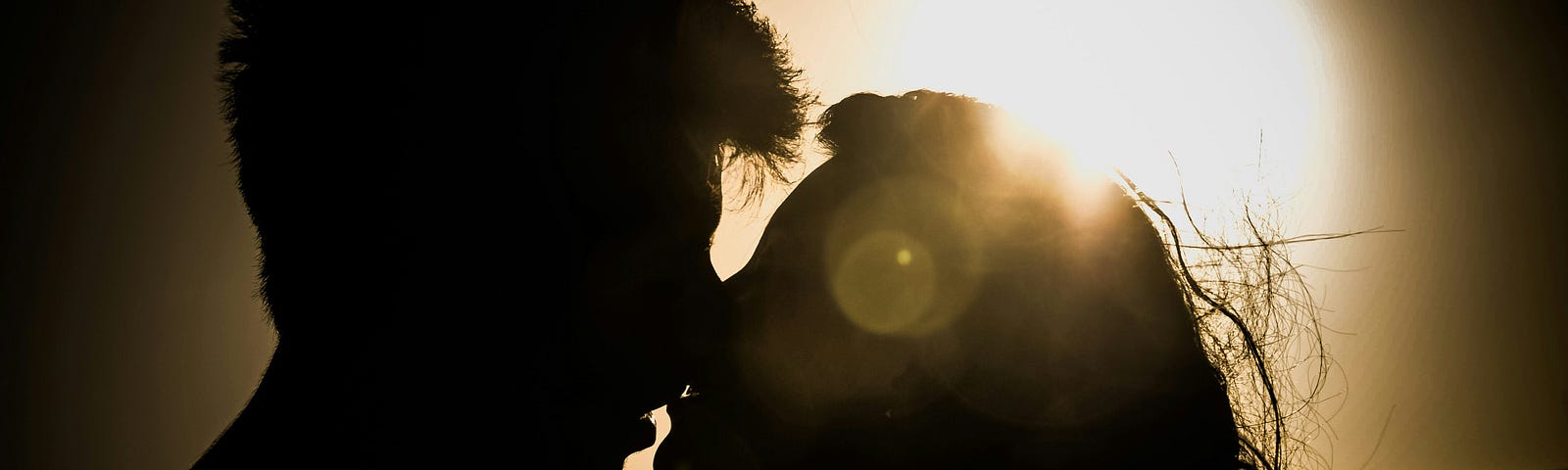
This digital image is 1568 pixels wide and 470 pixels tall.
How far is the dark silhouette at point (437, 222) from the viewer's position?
0.64 meters

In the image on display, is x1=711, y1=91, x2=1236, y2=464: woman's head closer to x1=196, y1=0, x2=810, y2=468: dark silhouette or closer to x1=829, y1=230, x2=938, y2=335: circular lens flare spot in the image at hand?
x1=829, y1=230, x2=938, y2=335: circular lens flare spot

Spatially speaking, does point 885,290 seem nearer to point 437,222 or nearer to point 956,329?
point 956,329

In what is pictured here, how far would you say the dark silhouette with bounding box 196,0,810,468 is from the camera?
25.1 inches

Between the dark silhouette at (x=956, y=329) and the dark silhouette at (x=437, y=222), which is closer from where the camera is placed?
the dark silhouette at (x=437, y=222)

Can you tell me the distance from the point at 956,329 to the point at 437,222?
0.57 metres

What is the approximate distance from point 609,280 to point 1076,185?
57 centimetres

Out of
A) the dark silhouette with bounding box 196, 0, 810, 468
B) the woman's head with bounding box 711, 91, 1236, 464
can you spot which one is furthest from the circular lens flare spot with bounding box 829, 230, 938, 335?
the dark silhouette with bounding box 196, 0, 810, 468

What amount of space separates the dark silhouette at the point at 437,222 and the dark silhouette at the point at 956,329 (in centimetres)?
18

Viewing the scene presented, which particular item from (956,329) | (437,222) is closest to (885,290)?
(956,329)

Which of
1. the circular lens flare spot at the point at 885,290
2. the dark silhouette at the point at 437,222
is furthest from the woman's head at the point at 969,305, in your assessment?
the dark silhouette at the point at 437,222

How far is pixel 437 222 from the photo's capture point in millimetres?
650

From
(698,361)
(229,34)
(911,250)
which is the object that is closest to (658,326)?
(698,361)

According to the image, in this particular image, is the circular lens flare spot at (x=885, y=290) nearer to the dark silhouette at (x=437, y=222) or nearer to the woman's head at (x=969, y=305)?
the woman's head at (x=969, y=305)

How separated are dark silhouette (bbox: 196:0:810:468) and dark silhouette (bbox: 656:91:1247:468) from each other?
0.18 m
